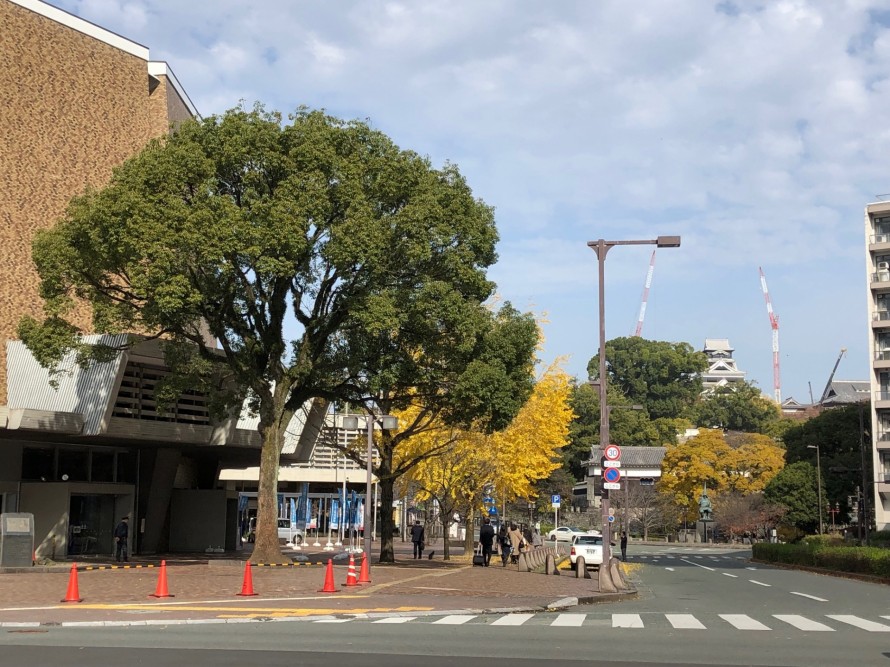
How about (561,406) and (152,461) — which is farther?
(561,406)

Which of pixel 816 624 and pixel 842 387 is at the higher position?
pixel 842 387

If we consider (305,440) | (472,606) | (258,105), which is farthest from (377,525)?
(472,606)

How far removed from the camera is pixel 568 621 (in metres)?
16.6

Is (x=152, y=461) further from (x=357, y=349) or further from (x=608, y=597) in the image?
(x=608, y=597)

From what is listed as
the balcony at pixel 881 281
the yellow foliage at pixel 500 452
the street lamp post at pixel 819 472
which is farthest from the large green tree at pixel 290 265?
the balcony at pixel 881 281

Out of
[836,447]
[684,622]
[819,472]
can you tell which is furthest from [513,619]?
[836,447]

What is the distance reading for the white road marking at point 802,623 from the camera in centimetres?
1570

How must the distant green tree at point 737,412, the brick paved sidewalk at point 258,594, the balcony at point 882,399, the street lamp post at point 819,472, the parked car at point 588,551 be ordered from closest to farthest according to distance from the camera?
the brick paved sidewalk at point 258,594, the parked car at point 588,551, the street lamp post at point 819,472, the balcony at point 882,399, the distant green tree at point 737,412

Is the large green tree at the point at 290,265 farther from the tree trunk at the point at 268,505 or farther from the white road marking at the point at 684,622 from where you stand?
the white road marking at the point at 684,622

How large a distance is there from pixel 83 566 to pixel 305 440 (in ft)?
41.6

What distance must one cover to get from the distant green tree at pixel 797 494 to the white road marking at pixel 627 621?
53824mm

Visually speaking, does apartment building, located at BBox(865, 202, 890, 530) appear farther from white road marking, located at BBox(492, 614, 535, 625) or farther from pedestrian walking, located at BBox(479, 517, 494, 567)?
white road marking, located at BBox(492, 614, 535, 625)

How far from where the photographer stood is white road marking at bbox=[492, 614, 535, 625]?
1606cm

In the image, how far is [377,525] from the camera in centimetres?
8425
